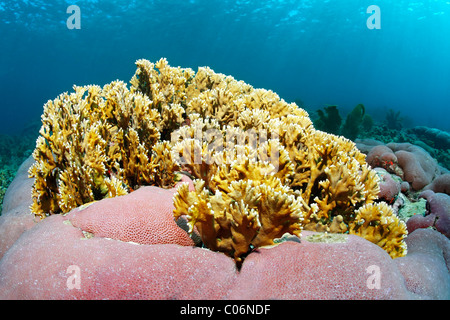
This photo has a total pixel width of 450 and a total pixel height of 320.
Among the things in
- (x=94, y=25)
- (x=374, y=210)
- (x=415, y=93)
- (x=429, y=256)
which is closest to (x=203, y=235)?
(x=374, y=210)

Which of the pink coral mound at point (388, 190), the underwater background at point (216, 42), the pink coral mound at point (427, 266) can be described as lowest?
the pink coral mound at point (388, 190)

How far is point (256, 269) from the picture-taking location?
5.36 feet

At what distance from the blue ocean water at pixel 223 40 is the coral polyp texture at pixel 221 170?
1606 centimetres

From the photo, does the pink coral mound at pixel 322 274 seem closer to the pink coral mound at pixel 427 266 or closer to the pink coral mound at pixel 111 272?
the pink coral mound at pixel 111 272

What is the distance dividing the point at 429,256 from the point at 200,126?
2902 millimetres

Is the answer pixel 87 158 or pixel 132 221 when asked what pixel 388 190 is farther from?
pixel 87 158

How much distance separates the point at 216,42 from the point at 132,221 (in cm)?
8238

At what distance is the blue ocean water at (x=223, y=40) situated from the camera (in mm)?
44531

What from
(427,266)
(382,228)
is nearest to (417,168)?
(382,228)

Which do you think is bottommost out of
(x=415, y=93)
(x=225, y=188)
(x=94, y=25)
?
(x=415, y=93)

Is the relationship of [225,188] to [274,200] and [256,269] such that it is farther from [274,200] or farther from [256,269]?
[256,269]

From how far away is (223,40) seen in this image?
72.6 m

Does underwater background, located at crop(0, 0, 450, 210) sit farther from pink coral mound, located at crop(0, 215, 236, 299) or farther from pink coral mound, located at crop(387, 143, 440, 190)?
pink coral mound, located at crop(387, 143, 440, 190)

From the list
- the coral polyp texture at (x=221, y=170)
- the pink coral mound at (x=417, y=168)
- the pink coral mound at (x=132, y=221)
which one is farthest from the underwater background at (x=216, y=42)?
the pink coral mound at (x=417, y=168)
